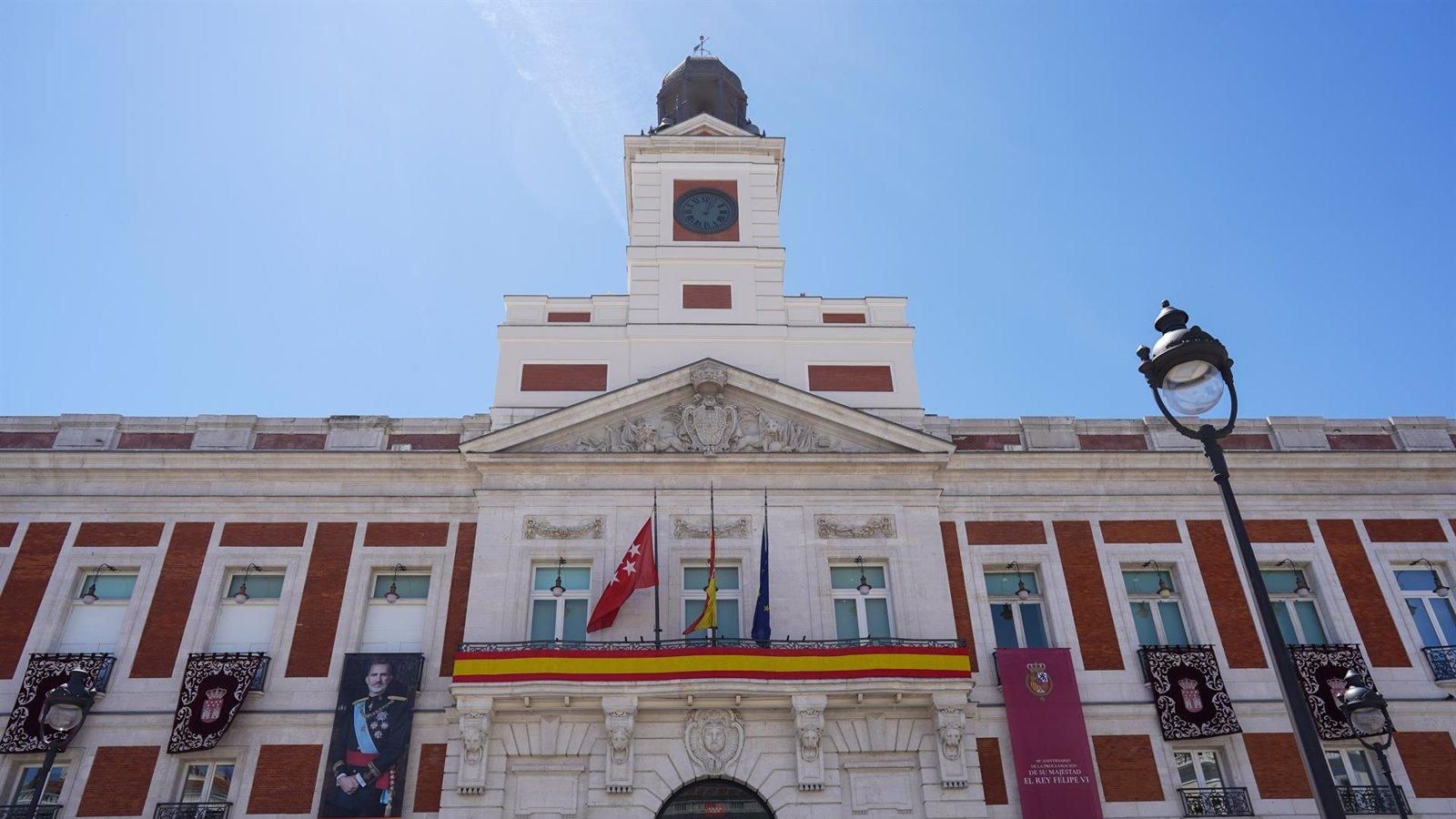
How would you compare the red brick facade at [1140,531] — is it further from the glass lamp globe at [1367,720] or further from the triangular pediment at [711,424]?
the glass lamp globe at [1367,720]

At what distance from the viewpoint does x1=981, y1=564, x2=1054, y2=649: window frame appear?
21719 mm

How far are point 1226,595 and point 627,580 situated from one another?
13.0 metres

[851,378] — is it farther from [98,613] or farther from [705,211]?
[98,613]

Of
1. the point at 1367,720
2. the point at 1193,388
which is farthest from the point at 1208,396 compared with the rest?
the point at 1367,720

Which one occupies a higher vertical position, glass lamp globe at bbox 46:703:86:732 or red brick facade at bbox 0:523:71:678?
red brick facade at bbox 0:523:71:678

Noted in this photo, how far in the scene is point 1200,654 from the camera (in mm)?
21031

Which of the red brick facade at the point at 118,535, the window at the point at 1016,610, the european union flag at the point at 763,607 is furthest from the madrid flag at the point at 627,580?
the red brick facade at the point at 118,535

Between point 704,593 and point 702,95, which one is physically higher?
point 702,95

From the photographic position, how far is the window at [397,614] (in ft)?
70.0

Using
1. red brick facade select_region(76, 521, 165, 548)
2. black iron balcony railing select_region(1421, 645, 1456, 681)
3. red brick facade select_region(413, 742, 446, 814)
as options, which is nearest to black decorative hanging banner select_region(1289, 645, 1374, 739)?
black iron balcony railing select_region(1421, 645, 1456, 681)

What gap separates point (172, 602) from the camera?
21312 millimetres

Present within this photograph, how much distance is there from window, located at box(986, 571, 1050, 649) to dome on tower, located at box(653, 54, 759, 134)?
16.2m

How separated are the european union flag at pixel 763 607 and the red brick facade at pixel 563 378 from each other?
20.9 feet

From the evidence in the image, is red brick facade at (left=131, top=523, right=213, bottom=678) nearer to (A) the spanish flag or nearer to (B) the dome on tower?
(A) the spanish flag
